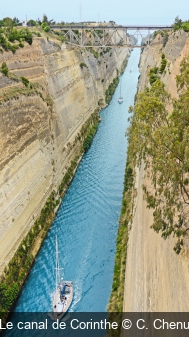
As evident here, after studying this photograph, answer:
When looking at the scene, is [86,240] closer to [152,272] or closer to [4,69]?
[152,272]

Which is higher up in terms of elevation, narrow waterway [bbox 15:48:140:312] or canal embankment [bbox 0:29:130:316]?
canal embankment [bbox 0:29:130:316]

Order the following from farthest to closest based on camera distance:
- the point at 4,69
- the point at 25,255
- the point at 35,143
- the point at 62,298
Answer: the point at 35,143, the point at 4,69, the point at 25,255, the point at 62,298

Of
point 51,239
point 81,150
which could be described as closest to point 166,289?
point 51,239

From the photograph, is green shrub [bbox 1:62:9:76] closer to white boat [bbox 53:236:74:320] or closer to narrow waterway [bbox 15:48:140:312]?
narrow waterway [bbox 15:48:140:312]

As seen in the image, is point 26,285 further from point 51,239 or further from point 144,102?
point 144,102

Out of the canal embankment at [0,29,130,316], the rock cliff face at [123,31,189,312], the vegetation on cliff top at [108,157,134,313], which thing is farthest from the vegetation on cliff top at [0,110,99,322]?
the rock cliff face at [123,31,189,312]

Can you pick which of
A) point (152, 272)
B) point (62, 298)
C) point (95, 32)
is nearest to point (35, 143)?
point (62, 298)
